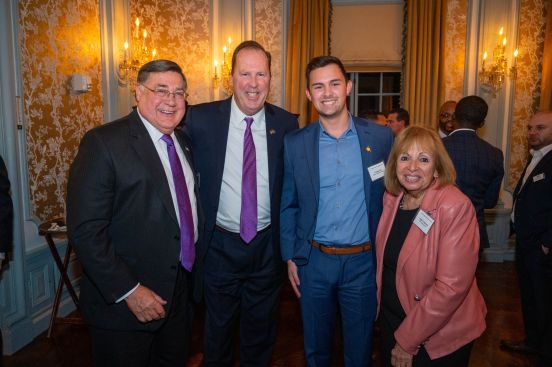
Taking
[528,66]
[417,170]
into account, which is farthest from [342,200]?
[528,66]

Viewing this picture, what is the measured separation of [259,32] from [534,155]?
11.6 ft

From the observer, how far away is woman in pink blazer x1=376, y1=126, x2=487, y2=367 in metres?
1.58

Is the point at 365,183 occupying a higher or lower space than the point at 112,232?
higher

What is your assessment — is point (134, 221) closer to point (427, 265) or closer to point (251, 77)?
point (251, 77)

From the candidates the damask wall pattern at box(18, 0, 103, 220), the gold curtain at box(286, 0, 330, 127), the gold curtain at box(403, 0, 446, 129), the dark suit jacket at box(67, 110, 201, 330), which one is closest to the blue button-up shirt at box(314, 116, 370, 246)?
the dark suit jacket at box(67, 110, 201, 330)

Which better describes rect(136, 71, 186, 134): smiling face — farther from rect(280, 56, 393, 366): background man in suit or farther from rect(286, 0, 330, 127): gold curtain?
rect(286, 0, 330, 127): gold curtain

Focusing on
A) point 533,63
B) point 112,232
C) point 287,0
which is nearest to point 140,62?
point 287,0

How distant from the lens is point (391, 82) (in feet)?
18.6

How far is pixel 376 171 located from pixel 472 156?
1.32m

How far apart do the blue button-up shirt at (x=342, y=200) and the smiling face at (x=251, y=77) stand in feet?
1.54

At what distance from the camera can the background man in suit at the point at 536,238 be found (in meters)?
2.71

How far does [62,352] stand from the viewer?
9.79ft

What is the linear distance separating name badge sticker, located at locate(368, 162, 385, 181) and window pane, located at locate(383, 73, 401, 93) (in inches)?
154

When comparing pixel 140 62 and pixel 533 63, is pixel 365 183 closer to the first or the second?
pixel 140 62
